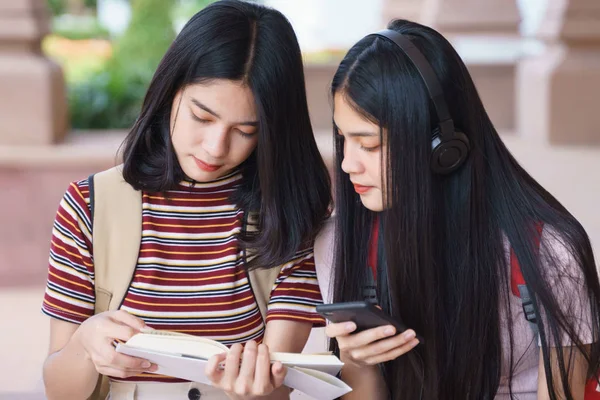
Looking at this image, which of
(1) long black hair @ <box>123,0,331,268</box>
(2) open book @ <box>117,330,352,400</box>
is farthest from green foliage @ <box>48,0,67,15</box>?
(2) open book @ <box>117,330,352,400</box>

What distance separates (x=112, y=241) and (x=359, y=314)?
0.71 metres

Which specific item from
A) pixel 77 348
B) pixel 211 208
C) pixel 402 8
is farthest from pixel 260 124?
pixel 402 8

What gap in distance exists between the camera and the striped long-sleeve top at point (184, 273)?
7.11 feet

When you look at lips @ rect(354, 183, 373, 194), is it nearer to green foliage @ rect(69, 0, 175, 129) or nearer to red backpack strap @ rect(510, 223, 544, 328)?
red backpack strap @ rect(510, 223, 544, 328)

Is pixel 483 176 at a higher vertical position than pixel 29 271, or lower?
higher

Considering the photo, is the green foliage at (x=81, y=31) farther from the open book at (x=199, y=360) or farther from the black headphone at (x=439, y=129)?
the open book at (x=199, y=360)

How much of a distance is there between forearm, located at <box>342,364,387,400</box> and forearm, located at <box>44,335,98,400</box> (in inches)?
24.7

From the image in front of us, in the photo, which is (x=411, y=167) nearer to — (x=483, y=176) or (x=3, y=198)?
(x=483, y=176)

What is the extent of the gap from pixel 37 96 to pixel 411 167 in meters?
4.23

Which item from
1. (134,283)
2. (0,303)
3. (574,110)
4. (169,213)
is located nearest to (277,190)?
(169,213)

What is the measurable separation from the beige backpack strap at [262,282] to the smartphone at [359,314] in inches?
15.7

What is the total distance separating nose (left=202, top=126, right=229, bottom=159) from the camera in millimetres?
2125

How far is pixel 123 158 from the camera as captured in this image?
2287 mm

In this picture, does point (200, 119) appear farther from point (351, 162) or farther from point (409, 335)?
point (409, 335)
